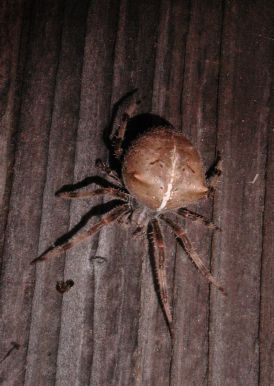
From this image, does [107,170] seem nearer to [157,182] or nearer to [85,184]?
[85,184]

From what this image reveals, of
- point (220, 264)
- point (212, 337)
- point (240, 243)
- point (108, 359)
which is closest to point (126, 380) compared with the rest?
point (108, 359)

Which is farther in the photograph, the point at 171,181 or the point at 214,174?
the point at 214,174

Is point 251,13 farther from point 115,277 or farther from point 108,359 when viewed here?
point 108,359

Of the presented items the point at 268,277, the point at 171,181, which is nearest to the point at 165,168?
the point at 171,181

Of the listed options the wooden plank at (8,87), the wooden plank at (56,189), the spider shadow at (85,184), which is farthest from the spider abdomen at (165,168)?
the wooden plank at (8,87)

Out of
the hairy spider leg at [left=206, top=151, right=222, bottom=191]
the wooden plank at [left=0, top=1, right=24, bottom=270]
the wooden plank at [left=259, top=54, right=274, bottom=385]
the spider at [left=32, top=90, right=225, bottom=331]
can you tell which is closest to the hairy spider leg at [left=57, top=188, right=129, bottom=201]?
the spider at [left=32, top=90, right=225, bottom=331]

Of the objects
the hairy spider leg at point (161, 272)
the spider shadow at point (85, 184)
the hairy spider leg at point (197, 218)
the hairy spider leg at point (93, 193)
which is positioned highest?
the spider shadow at point (85, 184)

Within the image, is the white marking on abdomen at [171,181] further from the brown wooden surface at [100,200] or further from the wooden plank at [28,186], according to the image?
the wooden plank at [28,186]
